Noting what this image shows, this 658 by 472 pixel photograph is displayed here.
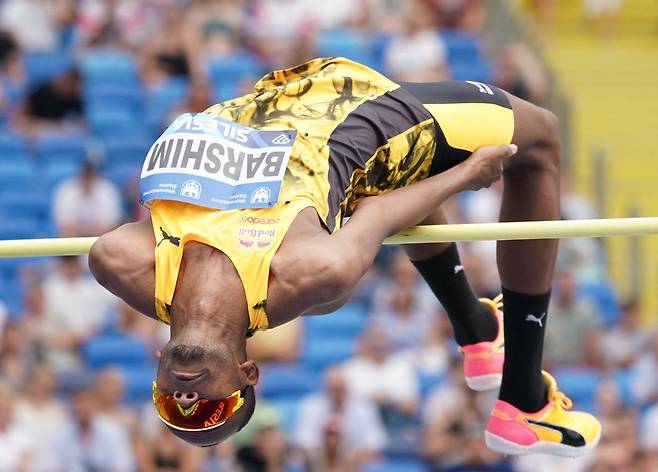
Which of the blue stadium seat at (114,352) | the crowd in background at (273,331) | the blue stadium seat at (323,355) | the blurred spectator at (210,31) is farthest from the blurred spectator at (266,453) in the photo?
the blurred spectator at (210,31)

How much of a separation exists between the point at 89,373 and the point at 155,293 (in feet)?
17.4

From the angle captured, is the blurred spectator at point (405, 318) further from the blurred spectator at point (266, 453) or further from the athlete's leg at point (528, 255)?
the athlete's leg at point (528, 255)

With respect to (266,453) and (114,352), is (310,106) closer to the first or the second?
(266,453)

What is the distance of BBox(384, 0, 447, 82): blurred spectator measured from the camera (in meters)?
12.9

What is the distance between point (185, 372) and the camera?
17.4ft

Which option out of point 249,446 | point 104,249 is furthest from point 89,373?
point 104,249

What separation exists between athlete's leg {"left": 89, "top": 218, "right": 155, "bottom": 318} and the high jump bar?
1.17ft

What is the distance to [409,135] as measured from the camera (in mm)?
5934

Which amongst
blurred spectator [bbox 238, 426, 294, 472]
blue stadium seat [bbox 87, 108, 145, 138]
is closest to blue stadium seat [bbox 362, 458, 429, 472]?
blurred spectator [bbox 238, 426, 294, 472]

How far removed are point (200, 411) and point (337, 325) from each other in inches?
238

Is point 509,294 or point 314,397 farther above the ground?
point 509,294

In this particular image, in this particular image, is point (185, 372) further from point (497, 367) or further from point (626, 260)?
point (626, 260)

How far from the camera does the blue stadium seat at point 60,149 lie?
12.2 meters

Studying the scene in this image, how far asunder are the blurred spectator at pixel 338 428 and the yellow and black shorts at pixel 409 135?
4.42m
